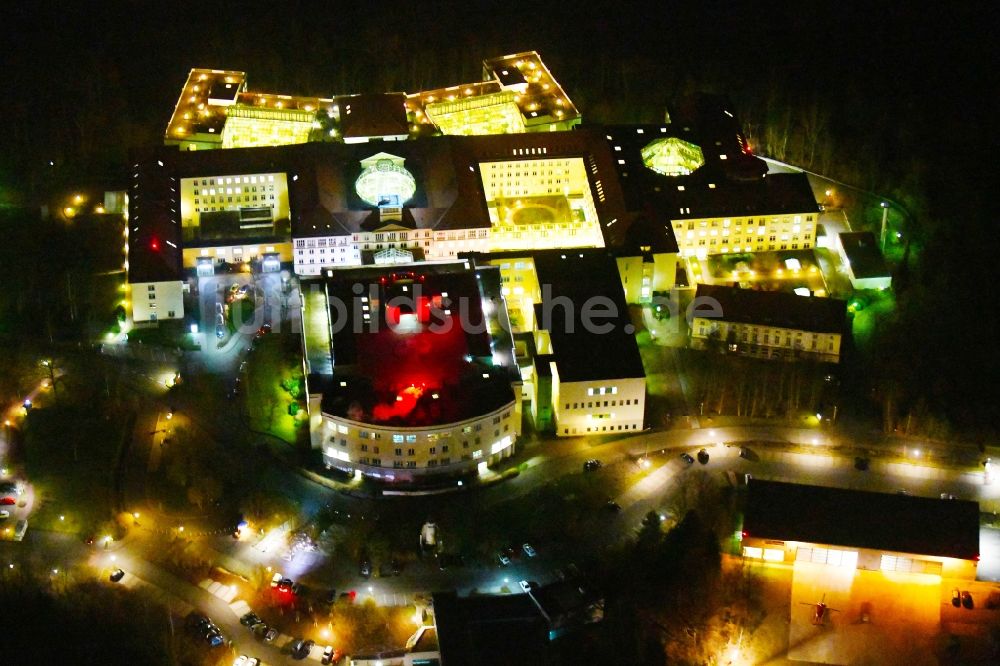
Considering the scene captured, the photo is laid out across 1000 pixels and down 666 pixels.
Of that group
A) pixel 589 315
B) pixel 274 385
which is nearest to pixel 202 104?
pixel 274 385

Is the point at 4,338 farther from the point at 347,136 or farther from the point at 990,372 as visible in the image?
the point at 990,372

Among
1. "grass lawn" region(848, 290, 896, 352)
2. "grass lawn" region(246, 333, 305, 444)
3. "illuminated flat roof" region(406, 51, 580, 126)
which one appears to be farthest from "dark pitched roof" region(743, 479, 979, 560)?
"illuminated flat roof" region(406, 51, 580, 126)

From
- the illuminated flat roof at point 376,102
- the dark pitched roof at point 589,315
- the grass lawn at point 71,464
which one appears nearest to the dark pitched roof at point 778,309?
the dark pitched roof at point 589,315

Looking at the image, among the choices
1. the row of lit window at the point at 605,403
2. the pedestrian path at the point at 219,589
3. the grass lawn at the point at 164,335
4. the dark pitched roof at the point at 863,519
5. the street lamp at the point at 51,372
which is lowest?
the pedestrian path at the point at 219,589

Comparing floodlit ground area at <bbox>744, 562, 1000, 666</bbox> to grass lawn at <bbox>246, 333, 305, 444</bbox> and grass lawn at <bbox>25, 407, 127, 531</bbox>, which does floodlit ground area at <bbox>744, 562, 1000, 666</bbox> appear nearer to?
grass lawn at <bbox>246, 333, 305, 444</bbox>

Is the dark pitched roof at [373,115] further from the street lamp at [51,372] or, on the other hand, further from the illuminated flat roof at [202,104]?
the street lamp at [51,372]

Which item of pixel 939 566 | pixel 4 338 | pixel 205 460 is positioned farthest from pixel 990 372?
pixel 4 338
